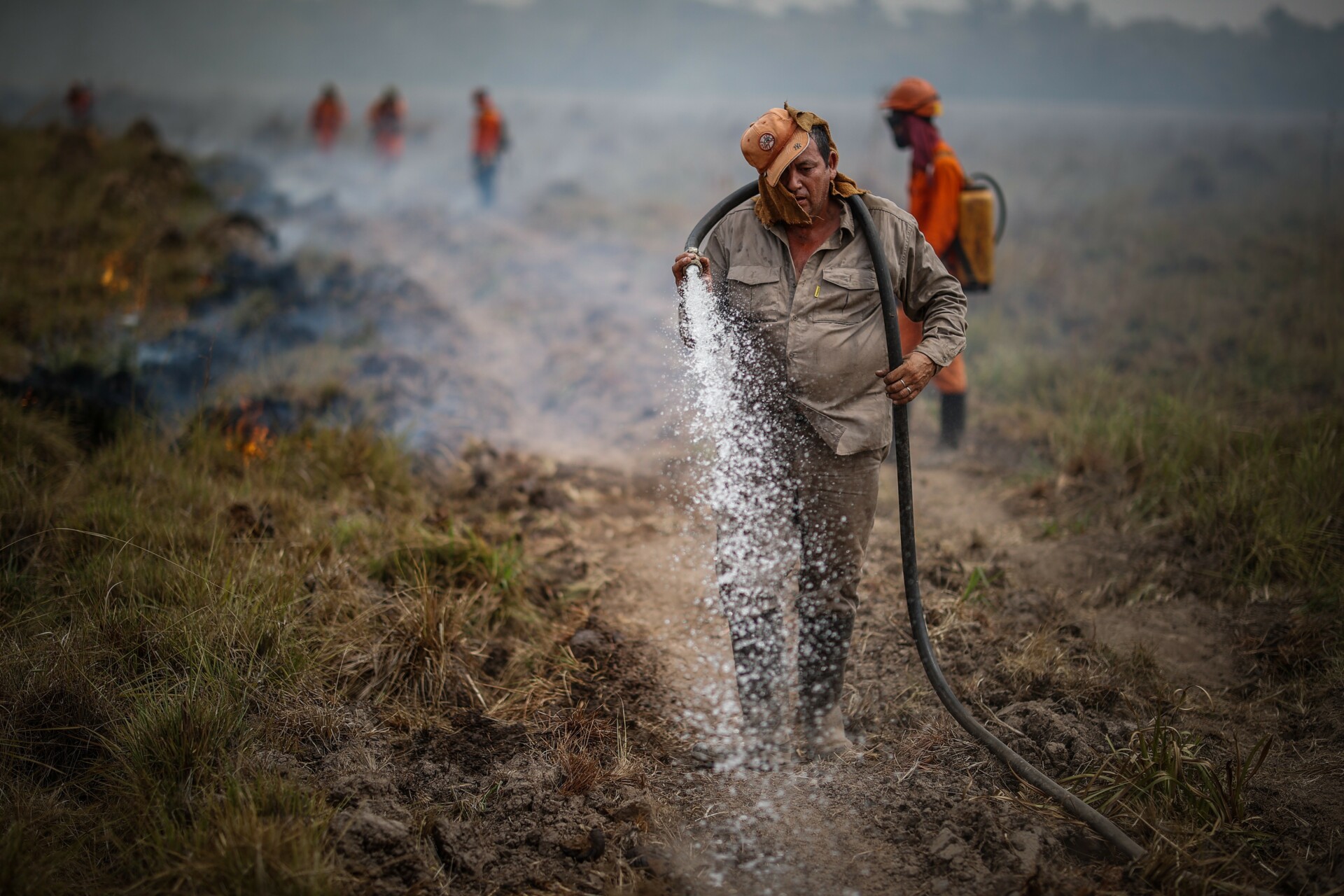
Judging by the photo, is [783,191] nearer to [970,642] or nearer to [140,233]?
[970,642]

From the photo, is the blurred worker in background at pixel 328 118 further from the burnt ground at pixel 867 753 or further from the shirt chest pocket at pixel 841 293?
the shirt chest pocket at pixel 841 293

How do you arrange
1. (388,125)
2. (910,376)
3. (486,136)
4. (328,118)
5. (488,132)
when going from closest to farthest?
(910,376)
(488,132)
(486,136)
(388,125)
(328,118)

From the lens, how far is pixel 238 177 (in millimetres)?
16891

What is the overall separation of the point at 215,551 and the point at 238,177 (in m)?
16.0

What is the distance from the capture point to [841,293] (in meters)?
2.74

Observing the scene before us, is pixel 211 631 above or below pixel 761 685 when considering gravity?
above

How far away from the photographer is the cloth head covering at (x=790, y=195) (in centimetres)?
265

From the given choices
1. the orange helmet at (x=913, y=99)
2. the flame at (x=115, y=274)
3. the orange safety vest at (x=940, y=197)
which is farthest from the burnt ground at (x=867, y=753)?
the flame at (x=115, y=274)

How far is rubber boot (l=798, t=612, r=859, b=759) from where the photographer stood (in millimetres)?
2953

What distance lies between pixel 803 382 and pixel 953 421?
3564 millimetres

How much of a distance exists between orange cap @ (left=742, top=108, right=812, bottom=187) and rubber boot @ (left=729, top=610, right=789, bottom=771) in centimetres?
146

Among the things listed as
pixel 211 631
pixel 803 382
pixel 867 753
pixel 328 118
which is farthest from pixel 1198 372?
pixel 328 118

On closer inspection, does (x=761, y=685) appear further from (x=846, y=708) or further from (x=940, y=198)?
(x=940, y=198)

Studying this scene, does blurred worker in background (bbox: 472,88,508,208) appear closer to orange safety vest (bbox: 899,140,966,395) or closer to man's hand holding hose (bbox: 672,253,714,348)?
orange safety vest (bbox: 899,140,966,395)
